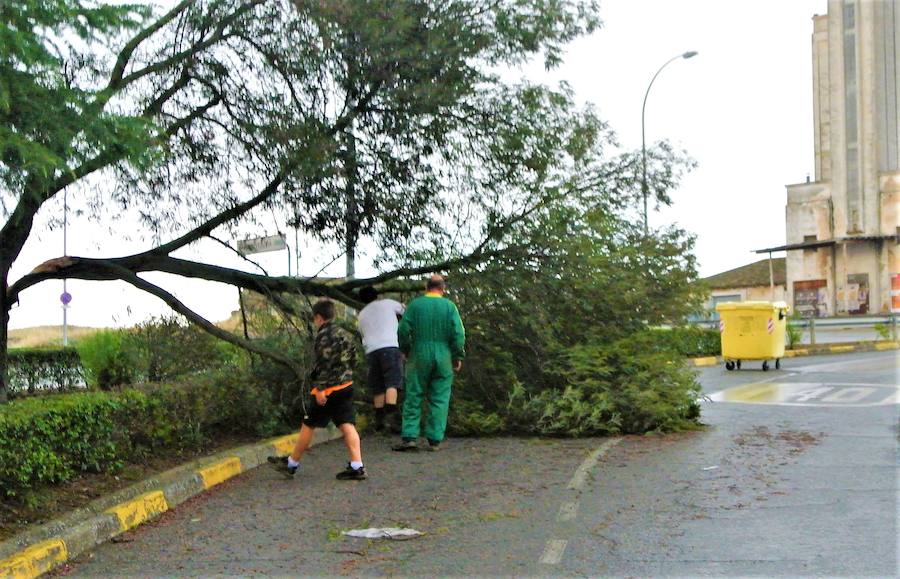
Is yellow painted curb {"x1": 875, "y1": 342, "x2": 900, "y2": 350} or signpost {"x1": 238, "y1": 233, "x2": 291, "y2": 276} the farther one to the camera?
yellow painted curb {"x1": 875, "y1": 342, "x2": 900, "y2": 350}

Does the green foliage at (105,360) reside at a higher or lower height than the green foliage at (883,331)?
higher

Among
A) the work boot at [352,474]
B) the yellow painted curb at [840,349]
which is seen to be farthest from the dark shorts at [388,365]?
the yellow painted curb at [840,349]

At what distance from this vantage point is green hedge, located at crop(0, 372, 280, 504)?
6359 mm

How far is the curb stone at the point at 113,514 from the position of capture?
218 inches

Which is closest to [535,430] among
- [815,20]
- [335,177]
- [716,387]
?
[335,177]

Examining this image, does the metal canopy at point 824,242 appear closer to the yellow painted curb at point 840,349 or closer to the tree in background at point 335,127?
the yellow painted curb at point 840,349

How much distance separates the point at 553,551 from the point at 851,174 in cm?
5472

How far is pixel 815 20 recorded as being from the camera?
186 feet

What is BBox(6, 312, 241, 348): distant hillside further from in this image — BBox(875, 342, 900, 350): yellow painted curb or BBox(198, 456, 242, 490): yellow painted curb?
BBox(875, 342, 900, 350): yellow painted curb

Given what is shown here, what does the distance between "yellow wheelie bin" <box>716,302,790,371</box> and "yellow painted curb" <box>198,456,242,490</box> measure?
15781mm

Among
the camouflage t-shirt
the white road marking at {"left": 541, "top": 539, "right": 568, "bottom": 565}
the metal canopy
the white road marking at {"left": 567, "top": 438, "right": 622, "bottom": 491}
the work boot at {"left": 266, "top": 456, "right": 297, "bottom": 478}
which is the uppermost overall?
the metal canopy

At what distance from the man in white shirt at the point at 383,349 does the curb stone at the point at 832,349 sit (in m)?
18.4

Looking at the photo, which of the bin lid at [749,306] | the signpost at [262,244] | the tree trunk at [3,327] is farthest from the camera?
the bin lid at [749,306]

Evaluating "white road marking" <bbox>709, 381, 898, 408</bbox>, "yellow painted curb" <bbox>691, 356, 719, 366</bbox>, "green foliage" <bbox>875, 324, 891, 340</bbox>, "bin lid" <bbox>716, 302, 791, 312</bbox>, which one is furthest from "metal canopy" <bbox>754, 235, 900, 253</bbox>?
"white road marking" <bbox>709, 381, 898, 408</bbox>
